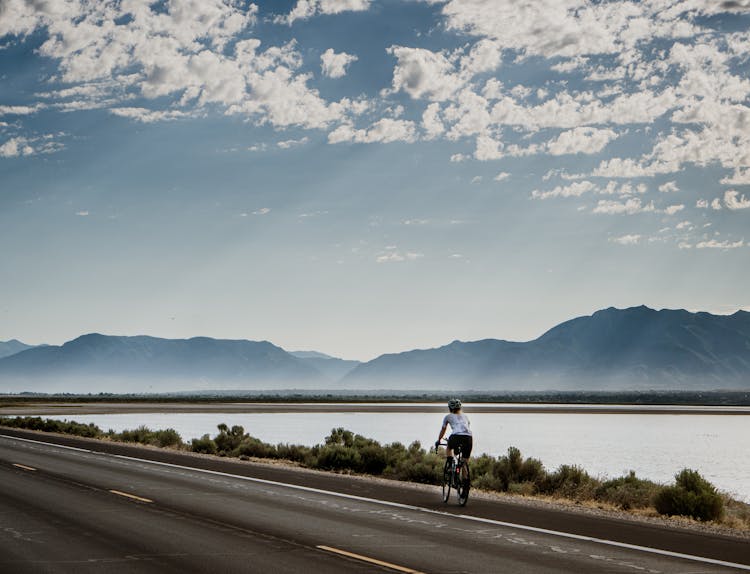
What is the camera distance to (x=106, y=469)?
2423 cm

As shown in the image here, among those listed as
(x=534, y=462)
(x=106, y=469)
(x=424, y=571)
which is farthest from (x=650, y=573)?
(x=106, y=469)

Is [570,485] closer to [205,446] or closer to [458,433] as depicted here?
[458,433]

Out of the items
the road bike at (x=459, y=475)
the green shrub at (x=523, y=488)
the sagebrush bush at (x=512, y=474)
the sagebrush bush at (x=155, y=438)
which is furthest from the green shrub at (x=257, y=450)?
the road bike at (x=459, y=475)

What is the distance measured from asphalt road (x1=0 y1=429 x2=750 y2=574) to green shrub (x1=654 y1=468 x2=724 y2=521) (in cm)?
255

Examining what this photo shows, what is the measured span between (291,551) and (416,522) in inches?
144

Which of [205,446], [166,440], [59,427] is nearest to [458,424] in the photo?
[205,446]

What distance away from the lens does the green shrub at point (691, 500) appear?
1691cm

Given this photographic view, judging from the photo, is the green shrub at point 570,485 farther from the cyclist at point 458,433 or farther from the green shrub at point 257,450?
the green shrub at point 257,450

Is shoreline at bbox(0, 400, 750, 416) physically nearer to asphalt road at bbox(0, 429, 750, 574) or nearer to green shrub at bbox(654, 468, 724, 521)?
asphalt road at bbox(0, 429, 750, 574)

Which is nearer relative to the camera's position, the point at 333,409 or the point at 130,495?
the point at 130,495

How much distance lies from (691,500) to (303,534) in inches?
335

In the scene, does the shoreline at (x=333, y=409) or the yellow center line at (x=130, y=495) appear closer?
the yellow center line at (x=130, y=495)

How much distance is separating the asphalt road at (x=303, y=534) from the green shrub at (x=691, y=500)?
8.36ft

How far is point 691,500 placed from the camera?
17.1 m
